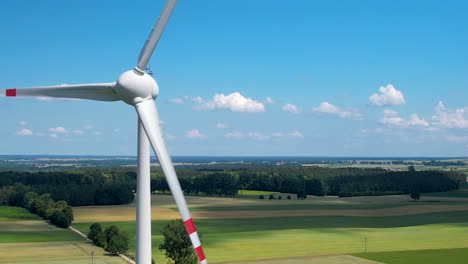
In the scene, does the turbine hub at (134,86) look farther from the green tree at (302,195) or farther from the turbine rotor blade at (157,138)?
the green tree at (302,195)

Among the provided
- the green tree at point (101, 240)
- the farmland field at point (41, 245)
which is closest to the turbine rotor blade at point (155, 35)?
the farmland field at point (41, 245)

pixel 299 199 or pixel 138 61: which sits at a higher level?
pixel 138 61

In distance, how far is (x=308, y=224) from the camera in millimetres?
124812

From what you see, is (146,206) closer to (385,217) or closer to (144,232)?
(144,232)

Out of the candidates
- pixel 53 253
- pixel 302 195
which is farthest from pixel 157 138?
pixel 302 195

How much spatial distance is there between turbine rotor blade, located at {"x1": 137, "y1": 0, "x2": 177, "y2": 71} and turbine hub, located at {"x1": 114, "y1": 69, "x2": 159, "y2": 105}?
0.58 meters

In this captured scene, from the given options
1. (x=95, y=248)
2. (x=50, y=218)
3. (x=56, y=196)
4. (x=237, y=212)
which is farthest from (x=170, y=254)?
(x=56, y=196)

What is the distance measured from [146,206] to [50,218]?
9524 cm

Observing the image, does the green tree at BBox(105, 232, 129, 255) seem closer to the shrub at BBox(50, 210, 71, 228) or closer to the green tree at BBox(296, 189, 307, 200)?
the shrub at BBox(50, 210, 71, 228)

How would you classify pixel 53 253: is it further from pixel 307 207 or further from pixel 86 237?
pixel 307 207

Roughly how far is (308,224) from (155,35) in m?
93.3

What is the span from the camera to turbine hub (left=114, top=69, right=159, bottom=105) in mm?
35656

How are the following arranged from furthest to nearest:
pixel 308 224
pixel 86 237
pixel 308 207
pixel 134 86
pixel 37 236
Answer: pixel 308 207 < pixel 308 224 < pixel 86 237 < pixel 37 236 < pixel 134 86

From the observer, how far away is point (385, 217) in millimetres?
139000
